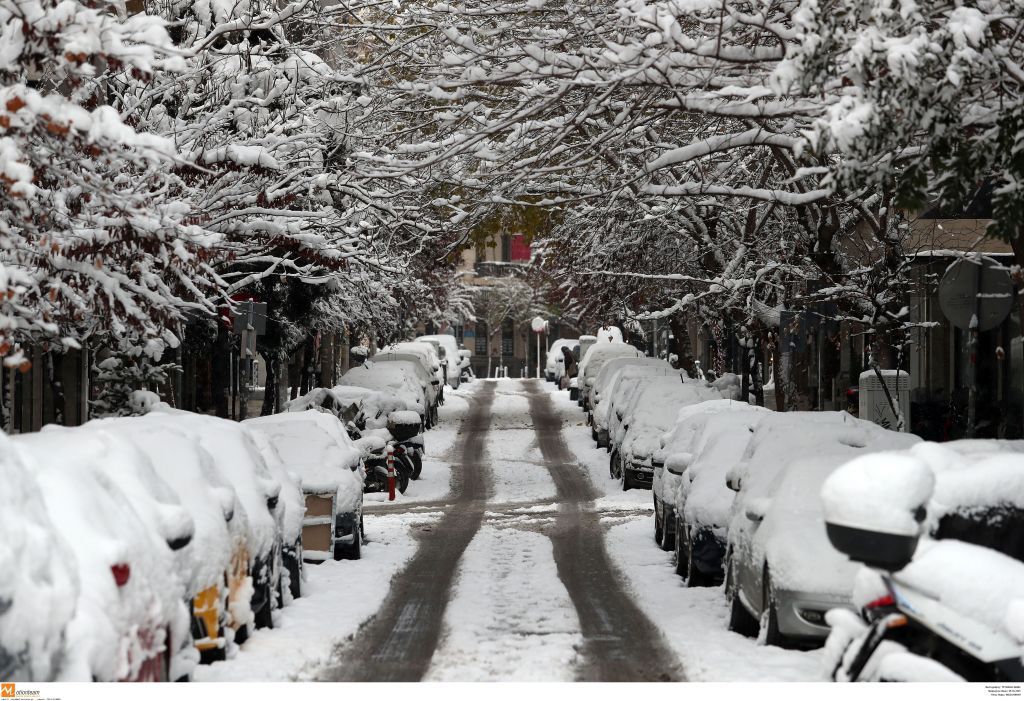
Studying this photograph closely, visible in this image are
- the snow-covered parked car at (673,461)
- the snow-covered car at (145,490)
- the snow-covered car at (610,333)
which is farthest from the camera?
the snow-covered car at (610,333)

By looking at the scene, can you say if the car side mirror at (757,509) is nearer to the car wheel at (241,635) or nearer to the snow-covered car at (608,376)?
the car wheel at (241,635)

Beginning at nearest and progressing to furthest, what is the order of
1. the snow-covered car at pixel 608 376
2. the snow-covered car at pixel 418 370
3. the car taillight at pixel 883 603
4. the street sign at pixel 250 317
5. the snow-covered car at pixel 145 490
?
the car taillight at pixel 883 603 < the snow-covered car at pixel 145 490 < the street sign at pixel 250 317 < the snow-covered car at pixel 608 376 < the snow-covered car at pixel 418 370

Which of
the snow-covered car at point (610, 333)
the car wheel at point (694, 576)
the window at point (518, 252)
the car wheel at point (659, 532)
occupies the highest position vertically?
the window at point (518, 252)

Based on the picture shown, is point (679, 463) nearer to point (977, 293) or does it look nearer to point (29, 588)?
point (977, 293)

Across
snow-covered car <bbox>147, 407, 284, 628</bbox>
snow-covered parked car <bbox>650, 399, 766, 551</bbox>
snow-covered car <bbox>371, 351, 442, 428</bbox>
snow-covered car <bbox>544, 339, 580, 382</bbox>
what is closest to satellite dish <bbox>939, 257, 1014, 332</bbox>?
snow-covered parked car <bbox>650, 399, 766, 551</bbox>

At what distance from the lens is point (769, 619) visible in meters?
10.3

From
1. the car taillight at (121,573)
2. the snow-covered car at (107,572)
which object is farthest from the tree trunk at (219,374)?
the car taillight at (121,573)

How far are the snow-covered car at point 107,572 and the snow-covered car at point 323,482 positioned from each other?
7565 mm

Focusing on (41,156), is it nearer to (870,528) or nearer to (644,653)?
(644,653)

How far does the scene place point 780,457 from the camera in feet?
40.9

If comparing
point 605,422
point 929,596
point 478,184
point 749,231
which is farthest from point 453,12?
point 605,422

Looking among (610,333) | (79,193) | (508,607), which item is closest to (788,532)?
(508,607)

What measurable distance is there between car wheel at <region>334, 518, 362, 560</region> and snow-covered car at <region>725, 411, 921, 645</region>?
5058mm

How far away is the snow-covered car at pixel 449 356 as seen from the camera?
195 ft
